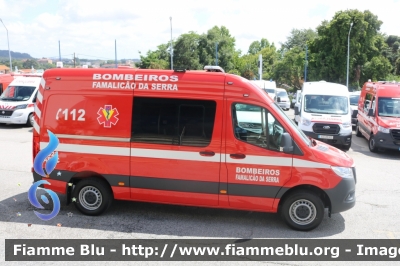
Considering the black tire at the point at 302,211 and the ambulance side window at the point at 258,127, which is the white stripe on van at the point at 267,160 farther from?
the black tire at the point at 302,211

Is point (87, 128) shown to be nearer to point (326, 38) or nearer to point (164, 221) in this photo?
point (164, 221)

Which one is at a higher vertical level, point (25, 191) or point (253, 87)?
point (253, 87)

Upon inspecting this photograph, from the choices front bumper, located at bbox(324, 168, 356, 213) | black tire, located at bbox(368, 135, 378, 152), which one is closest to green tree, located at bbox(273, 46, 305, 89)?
black tire, located at bbox(368, 135, 378, 152)

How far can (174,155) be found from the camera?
6660 millimetres

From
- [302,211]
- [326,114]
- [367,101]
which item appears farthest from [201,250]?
[367,101]

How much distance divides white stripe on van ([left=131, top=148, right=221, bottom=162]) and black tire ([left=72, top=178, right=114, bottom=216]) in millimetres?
819

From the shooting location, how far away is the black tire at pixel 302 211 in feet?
21.4

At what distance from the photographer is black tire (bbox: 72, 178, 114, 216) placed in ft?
22.9

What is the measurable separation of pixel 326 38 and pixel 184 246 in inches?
1938

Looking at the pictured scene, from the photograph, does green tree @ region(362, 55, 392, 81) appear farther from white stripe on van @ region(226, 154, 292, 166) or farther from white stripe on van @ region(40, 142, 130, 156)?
white stripe on van @ region(40, 142, 130, 156)

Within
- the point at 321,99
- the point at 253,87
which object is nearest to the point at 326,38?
the point at 321,99

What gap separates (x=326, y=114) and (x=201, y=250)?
10.7 metres

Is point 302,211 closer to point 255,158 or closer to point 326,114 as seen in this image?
point 255,158

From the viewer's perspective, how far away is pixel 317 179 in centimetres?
645
